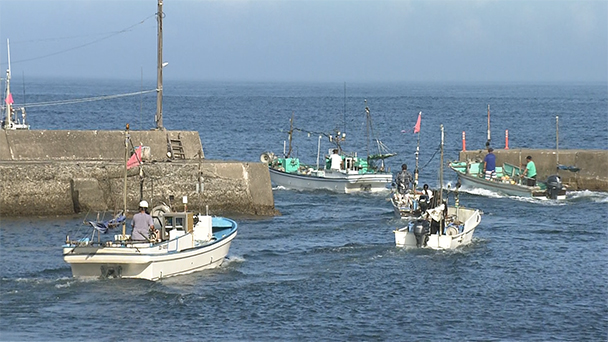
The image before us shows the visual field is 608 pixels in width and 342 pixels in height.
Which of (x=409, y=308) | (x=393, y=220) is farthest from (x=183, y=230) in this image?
(x=393, y=220)

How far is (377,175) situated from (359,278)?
49.7 ft

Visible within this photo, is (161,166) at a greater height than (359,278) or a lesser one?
greater

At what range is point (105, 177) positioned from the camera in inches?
1232

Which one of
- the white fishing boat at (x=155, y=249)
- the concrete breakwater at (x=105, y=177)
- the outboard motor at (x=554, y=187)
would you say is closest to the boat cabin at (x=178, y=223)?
the white fishing boat at (x=155, y=249)

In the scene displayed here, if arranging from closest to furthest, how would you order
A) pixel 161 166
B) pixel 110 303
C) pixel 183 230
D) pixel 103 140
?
pixel 110 303 < pixel 183 230 < pixel 161 166 < pixel 103 140

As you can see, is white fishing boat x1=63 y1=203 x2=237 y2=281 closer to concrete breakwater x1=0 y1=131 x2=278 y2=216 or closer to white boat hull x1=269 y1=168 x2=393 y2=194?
concrete breakwater x1=0 y1=131 x2=278 y2=216

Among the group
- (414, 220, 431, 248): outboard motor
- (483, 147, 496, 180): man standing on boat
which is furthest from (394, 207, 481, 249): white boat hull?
(483, 147, 496, 180): man standing on boat

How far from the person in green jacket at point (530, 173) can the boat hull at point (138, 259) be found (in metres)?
17.3

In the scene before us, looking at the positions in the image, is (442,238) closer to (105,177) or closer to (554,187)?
(105,177)

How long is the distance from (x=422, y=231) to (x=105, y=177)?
10400 mm

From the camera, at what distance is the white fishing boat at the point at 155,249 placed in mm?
21734

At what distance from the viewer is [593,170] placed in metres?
39.9

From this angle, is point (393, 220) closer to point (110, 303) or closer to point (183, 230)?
point (183, 230)

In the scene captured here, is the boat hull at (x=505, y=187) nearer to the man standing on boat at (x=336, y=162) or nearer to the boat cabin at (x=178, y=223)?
the man standing on boat at (x=336, y=162)
